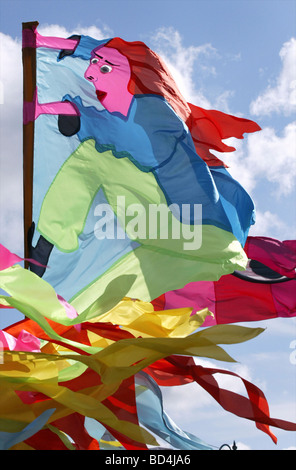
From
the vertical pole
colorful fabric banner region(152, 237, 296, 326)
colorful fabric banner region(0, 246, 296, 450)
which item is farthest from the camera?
colorful fabric banner region(152, 237, 296, 326)

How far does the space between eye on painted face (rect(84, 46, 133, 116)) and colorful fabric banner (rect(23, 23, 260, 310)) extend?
0.5 inches

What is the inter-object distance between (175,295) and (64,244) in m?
1.92

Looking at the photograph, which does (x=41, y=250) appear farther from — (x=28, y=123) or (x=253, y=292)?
(x=253, y=292)

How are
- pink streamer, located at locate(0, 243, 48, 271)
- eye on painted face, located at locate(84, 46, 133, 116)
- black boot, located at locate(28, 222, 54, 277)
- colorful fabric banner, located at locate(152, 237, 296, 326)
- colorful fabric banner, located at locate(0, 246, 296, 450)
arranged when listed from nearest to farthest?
colorful fabric banner, located at locate(0, 246, 296, 450) → pink streamer, located at locate(0, 243, 48, 271) → black boot, located at locate(28, 222, 54, 277) → eye on painted face, located at locate(84, 46, 133, 116) → colorful fabric banner, located at locate(152, 237, 296, 326)

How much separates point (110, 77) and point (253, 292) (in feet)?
11.7

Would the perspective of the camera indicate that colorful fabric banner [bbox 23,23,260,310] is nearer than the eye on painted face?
Yes

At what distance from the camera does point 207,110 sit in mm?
9148

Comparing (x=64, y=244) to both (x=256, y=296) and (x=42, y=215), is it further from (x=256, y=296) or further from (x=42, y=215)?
(x=256, y=296)

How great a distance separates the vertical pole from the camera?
25.1 ft

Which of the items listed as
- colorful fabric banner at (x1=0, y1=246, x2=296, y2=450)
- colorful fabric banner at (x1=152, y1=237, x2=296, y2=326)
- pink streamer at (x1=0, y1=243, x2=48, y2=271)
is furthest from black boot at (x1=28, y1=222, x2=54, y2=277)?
pink streamer at (x1=0, y1=243, x2=48, y2=271)

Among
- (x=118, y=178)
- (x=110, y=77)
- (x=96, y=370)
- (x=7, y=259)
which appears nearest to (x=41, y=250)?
(x=118, y=178)

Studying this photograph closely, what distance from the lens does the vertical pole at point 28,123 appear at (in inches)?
301

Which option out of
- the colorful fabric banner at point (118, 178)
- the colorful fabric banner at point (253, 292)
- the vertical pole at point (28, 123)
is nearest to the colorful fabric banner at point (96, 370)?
the colorful fabric banner at point (118, 178)

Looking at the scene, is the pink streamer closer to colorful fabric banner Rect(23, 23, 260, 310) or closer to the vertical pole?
colorful fabric banner Rect(23, 23, 260, 310)
